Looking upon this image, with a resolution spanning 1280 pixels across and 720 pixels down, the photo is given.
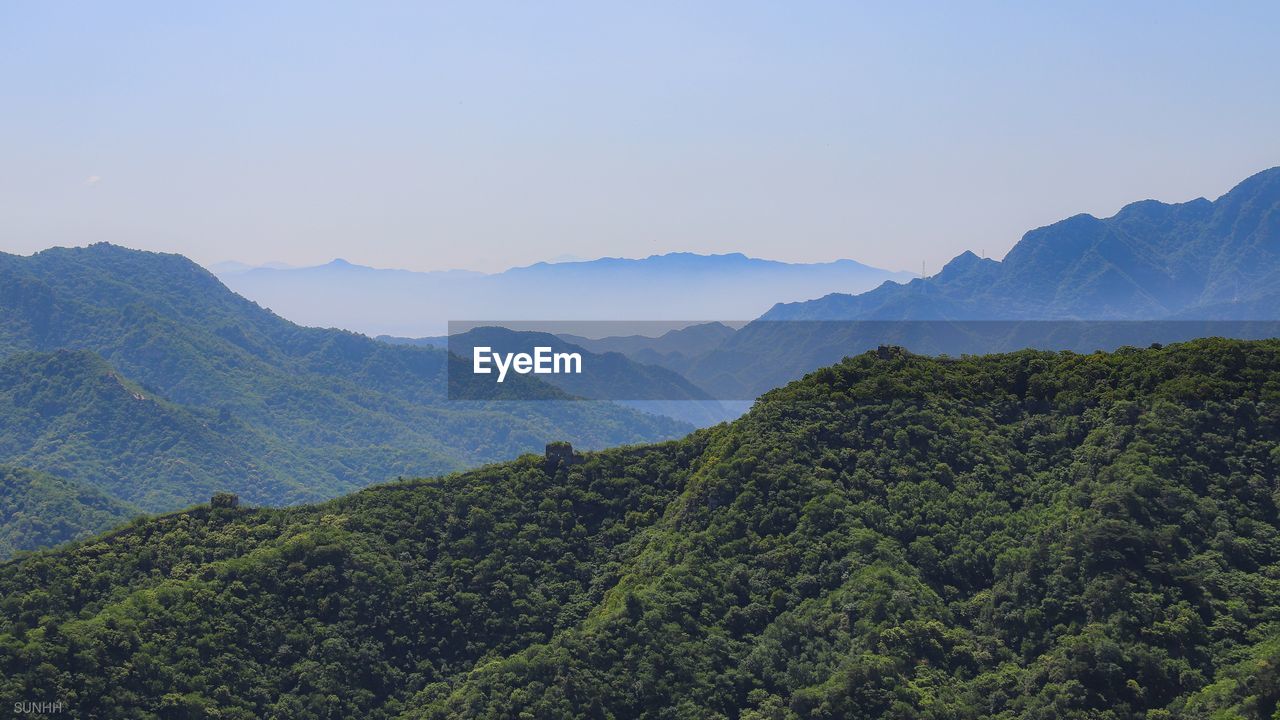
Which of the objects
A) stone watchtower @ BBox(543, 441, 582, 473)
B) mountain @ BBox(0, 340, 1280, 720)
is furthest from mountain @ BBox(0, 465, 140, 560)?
stone watchtower @ BBox(543, 441, 582, 473)

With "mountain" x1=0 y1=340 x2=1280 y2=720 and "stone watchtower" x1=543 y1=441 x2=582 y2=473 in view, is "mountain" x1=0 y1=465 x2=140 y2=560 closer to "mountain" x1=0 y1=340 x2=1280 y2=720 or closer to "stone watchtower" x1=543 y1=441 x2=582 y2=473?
"mountain" x1=0 y1=340 x2=1280 y2=720

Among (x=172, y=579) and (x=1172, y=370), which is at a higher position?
(x=1172, y=370)

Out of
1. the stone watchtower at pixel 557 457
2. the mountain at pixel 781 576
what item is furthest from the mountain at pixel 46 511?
the stone watchtower at pixel 557 457

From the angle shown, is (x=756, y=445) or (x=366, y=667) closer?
(x=366, y=667)

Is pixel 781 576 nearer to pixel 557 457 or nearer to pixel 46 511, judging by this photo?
pixel 557 457

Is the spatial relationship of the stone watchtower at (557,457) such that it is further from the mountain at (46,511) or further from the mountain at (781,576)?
the mountain at (46,511)

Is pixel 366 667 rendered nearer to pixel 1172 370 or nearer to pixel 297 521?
pixel 297 521

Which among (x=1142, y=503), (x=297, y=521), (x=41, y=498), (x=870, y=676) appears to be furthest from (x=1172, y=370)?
(x=41, y=498)
